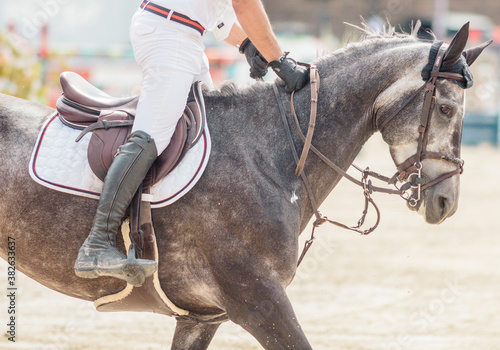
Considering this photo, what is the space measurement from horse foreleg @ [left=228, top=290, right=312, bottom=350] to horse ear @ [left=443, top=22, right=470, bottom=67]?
1552mm

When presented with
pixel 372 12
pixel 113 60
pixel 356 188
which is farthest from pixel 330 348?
pixel 372 12

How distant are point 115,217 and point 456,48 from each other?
2027 millimetres

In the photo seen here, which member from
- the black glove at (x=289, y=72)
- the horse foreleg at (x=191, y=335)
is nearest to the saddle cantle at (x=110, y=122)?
the black glove at (x=289, y=72)

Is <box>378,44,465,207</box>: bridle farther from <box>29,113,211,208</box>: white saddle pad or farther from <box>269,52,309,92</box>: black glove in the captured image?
<box>29,113,211,208</box>: white saddle pad

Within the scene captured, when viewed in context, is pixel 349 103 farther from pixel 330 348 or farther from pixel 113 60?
pixel 113 60

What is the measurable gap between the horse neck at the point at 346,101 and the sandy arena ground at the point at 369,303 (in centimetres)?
265

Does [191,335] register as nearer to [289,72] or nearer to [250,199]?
[250,199]

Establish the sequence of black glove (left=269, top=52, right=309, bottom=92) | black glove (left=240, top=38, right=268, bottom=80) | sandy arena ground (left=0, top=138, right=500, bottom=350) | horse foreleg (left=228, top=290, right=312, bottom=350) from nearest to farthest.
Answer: horse foreleg (left=228, top=290, right=312, bottom=350)
black glove (left=269, top=52, right=309, bottom=92)
black glove (left=240, top=38, right=268, bottom=80)
sandy arena ground (left=0, top=138, right=500, bottom=350)

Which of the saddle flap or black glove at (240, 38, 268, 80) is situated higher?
black glove at (240, 38, 268, 80)

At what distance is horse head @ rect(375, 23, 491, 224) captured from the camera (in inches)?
151

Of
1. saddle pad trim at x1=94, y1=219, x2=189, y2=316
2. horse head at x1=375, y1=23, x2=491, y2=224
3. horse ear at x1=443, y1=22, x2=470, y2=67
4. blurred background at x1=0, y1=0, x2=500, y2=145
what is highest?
blurred background at x1=0, y1=0, x2=500, y2=145

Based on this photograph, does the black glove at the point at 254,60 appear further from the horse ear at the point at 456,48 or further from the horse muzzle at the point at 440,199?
the horse muzzle at the point at 440,199

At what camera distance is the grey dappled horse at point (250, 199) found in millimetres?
3791

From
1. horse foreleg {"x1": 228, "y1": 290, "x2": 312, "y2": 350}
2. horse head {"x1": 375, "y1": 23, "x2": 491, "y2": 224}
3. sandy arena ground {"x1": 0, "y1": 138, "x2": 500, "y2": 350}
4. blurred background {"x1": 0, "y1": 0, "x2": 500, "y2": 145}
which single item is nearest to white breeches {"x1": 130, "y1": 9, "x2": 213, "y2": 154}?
horse foreleg {"x1": 228, "y1": 290, "x2": 312, "y2": 350}
